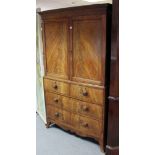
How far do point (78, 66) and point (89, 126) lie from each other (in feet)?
2.43

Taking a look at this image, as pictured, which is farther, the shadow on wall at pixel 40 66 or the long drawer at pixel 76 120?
the shadow on wall at pixel 40 66

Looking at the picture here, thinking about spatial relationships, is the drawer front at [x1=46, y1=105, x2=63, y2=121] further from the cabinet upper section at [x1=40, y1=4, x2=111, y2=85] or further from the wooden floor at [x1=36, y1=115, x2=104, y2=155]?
the cabinet upper section at [x1=40, y1=4, x2=111, y2=85]

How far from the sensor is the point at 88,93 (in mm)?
2266

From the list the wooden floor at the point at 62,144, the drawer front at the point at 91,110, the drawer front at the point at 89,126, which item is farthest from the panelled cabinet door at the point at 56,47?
the wooden floor at the point at 62,144

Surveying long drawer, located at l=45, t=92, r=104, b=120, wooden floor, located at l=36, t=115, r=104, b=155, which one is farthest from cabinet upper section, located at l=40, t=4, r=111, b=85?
wooden floor, located at l=36, t=115, r=104, b=155

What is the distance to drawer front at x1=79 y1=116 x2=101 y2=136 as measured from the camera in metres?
2.26

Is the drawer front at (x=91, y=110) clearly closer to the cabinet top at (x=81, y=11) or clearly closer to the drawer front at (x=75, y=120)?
the drawer front at (x=75, y=120)

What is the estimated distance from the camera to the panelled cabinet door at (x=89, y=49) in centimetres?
210

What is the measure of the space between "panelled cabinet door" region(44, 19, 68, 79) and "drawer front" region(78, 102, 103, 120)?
441 mm

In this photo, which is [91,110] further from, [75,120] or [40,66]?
[40,66]

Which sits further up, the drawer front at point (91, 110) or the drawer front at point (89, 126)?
the drawer front at point (91, 110)
